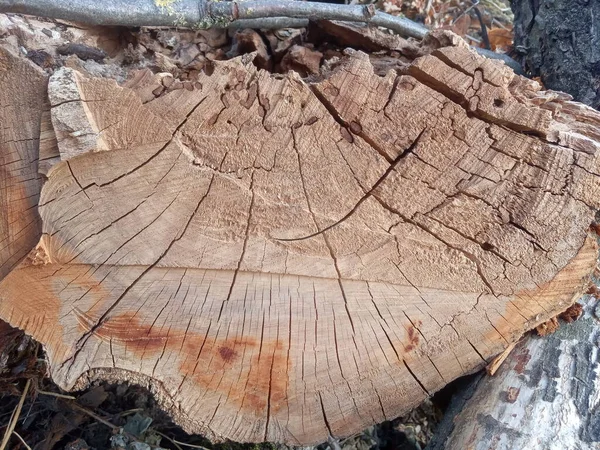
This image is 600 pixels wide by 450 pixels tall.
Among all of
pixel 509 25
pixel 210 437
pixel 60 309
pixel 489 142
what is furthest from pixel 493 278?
pixel 509 25

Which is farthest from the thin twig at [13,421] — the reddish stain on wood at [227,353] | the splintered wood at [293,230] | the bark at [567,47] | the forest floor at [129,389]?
the bark at [567,47]

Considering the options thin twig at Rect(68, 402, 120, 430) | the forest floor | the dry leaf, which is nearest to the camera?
the forest floor

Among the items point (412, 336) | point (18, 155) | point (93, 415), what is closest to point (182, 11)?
point (18, 155)

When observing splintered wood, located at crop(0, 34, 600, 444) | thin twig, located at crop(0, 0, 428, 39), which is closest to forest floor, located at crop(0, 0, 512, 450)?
thin twig, located at crop(0, 0, 428, 39)

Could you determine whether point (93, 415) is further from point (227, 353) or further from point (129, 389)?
point (227, 353)

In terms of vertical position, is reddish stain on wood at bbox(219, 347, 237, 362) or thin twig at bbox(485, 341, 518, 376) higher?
reddish stain on wood at bbox(219, 347, 237, 362)

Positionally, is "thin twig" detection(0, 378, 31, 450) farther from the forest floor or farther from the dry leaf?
the dry leaf

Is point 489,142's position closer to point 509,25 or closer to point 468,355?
point 468,355
